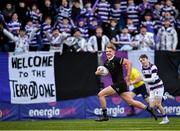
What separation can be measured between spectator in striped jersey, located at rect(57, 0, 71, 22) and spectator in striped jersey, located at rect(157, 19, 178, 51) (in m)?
3.73

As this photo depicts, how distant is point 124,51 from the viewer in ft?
68.6

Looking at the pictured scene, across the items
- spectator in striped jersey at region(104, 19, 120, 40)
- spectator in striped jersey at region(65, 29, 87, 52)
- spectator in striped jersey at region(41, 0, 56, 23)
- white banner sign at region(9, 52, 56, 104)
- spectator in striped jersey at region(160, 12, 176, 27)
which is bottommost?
white banner sign at region(9, 52, 56, 104)

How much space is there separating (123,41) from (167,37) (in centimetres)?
166

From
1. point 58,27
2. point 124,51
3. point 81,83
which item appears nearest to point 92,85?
point 81,83

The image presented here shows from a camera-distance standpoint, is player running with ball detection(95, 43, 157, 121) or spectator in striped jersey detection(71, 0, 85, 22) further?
spectator in striped jersey detection(71, 0, 85, 22)

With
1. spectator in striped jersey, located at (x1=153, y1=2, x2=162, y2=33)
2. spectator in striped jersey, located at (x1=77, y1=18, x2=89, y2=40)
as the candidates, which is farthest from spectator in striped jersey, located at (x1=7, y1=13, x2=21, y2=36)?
spectator in striped jersey, located at (x1=153, y1=2, x2=162, y2=33)

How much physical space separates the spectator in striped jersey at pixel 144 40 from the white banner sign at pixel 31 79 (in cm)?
353

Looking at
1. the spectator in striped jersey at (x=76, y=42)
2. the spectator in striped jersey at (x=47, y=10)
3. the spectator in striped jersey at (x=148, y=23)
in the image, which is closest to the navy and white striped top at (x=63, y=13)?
the spectator in striped jersey at (x=47, y=10)

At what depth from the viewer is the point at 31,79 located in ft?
67.9

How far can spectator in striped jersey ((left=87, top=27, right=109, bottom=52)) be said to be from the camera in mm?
21734

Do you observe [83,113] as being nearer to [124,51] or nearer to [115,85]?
[124,51]

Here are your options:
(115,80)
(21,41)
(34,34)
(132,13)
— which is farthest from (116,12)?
(115,80)

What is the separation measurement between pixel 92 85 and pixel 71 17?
12.2 feet

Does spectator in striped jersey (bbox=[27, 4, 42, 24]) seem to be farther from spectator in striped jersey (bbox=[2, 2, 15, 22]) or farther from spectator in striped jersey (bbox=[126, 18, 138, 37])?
spectator in striped jersey (bbox=[126, 18, 138, 37])
